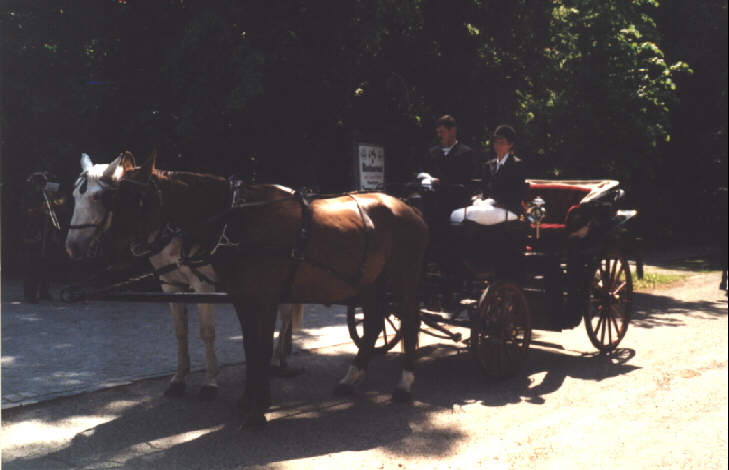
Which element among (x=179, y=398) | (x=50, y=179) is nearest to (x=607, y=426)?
(x=179, y=398)

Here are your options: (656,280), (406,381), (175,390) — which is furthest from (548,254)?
(656,280)

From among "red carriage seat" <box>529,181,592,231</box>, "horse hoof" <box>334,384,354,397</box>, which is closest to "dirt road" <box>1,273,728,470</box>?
"horse hoof" <box>334,384,354,397</box>

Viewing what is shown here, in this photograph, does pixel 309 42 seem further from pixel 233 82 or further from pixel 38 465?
pixel 38 465

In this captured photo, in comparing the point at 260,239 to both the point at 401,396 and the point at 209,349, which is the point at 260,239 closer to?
the point at 209,349

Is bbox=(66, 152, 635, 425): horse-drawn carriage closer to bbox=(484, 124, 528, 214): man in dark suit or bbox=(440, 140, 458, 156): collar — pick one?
bbox=(484, 124, 528, 214): man in dark suit

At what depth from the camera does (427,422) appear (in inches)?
211

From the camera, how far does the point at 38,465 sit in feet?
14.3

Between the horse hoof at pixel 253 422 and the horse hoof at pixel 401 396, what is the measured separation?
1.29 meters

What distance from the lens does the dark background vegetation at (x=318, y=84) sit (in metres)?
11.4

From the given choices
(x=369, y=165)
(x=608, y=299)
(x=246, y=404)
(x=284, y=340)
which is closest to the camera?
(x=246, y=404)

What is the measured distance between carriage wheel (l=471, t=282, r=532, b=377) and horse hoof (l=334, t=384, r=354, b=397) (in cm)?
117

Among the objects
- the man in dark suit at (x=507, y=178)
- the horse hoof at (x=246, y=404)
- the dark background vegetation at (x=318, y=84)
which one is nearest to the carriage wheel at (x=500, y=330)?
the man in dark suit at (x=507, y=178)

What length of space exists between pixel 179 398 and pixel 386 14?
7745 millimetres

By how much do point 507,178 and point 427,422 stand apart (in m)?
2.55
